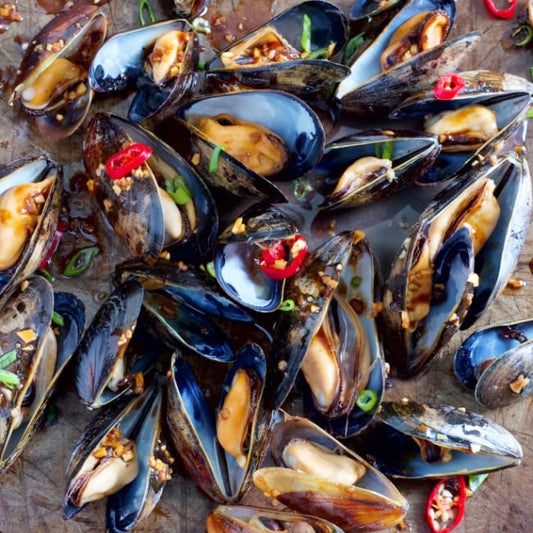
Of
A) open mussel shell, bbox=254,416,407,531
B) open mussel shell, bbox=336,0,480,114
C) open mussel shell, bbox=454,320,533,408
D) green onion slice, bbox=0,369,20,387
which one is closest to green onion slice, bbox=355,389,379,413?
open mussel shell, bbox=254,416,407,531

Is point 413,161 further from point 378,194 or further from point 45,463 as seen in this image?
point 45,463

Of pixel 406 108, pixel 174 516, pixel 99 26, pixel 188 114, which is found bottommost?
pixel 174 516

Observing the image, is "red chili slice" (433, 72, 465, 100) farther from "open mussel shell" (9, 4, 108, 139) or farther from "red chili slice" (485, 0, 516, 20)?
"open mussel shell" (9, 4, 108, 139)

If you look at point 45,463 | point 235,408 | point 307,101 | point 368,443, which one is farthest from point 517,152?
point 45,463

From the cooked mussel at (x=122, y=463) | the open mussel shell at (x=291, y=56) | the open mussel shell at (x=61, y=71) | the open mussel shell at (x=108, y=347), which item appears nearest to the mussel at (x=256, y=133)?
the open mussel shell at (x=291, y=56)

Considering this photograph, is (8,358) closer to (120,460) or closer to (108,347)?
(108,347)

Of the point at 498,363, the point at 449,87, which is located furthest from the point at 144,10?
the point at 498,363
